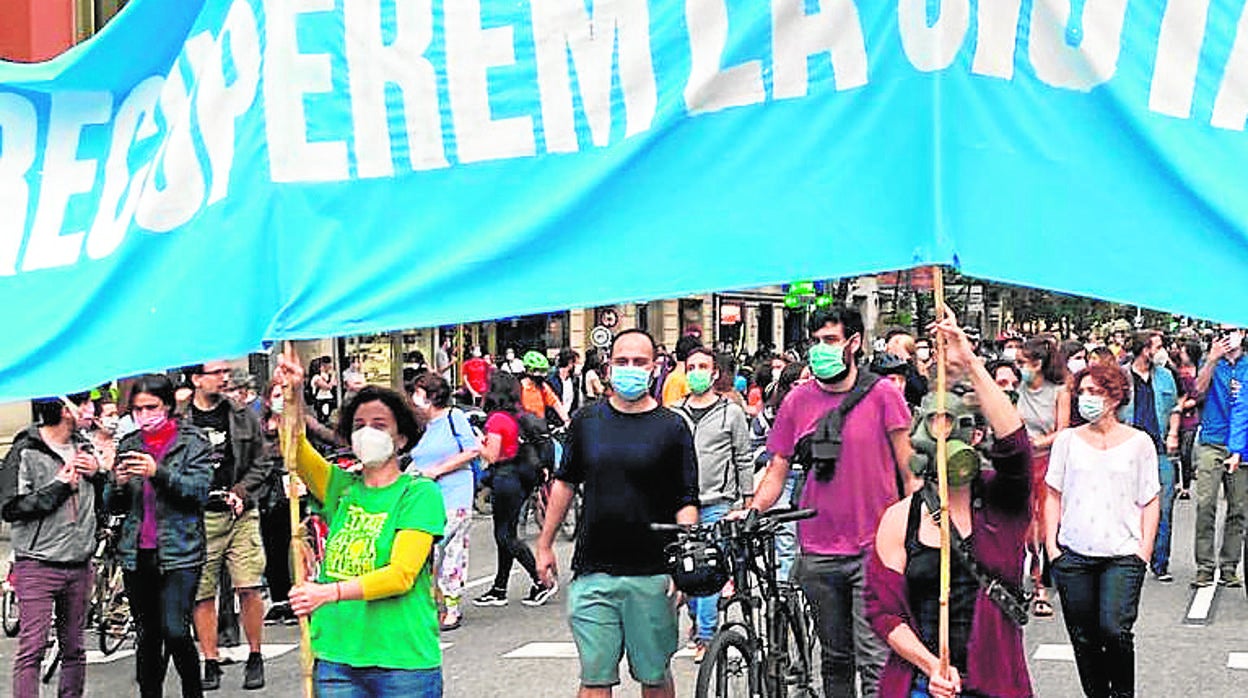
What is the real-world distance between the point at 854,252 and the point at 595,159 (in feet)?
2.12

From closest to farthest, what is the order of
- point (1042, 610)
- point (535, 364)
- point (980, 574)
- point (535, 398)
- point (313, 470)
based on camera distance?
point (980, 574) < point (313, 470) < point (1042, 610) < point (535, 398) < point (535, 364)

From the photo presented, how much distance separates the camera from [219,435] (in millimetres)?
9031

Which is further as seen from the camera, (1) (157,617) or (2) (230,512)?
(2) (230,512)

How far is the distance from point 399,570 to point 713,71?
2205 mm

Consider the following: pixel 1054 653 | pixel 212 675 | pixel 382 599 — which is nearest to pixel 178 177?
pixel 382 599

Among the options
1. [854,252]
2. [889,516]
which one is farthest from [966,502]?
[854,252]

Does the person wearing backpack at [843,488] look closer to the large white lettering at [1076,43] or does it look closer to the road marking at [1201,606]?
the large white lettering at [1076,43]

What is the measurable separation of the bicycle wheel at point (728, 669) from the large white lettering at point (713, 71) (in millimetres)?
3687

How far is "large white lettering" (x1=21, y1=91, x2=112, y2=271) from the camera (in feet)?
14.8

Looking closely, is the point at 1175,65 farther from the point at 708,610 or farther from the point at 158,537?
the point at 708,610

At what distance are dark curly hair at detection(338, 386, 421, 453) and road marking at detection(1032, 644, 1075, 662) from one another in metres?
5.10

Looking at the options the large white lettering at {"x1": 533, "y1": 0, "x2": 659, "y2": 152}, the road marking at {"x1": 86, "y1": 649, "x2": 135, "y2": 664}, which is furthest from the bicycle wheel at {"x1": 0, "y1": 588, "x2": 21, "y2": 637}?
the large white lettering at {"x1": 533, "y1": 0, "x2": 659, "y2": 152}

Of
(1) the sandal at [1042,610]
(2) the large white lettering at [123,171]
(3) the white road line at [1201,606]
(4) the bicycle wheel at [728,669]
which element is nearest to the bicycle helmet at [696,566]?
(4) the bicycle wheel at [728,669]

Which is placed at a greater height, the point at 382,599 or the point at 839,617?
the point at 382,599
